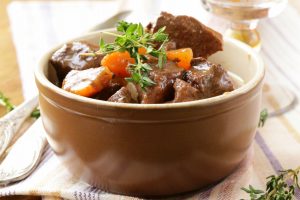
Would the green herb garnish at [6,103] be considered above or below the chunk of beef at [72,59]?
below

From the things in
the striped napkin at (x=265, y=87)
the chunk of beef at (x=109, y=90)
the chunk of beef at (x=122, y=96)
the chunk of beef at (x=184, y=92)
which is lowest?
the striped napkin at (x=265, y=87)

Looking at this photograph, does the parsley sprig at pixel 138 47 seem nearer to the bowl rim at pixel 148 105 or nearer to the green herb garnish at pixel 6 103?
the bowl rim at pixel 148 105

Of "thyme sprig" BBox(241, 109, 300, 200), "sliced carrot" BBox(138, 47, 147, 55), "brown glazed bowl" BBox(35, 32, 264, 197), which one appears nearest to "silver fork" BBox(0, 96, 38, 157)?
"brown glazed bowl" BBox(35, 32, 264, 197)

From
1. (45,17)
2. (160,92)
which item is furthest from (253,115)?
(45,17)

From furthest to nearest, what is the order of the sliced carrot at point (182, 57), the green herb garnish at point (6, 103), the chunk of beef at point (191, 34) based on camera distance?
the green herb garnish at point (6, 103) < the chunk of beef at point (191, 34) < the sliced carrot at point (182, 57)

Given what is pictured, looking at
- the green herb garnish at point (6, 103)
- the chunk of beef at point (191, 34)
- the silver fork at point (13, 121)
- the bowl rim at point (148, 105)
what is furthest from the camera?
the green herb garnish at point (6, 103)

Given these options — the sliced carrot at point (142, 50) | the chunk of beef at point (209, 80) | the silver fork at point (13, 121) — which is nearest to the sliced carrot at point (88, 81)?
the sliced carrot at point (142, 50)

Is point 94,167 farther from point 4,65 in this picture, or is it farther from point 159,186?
point 4,65
